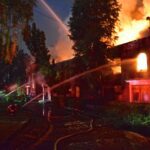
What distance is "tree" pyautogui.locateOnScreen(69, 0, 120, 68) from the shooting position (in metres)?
46.1

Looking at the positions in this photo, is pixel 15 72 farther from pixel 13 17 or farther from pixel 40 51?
pixel 13 17

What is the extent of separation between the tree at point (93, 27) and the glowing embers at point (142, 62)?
14.2 ft

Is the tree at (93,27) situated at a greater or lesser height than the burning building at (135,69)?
greater

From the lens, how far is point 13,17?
16969 millimetres

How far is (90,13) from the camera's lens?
4612 cm

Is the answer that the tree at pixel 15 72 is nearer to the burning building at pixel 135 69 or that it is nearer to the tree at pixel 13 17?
the burning building at pixel 135 69

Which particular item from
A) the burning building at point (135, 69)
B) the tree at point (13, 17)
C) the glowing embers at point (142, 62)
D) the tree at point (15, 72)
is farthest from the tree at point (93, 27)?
the tree at point (15, 72)

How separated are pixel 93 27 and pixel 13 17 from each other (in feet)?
97.2

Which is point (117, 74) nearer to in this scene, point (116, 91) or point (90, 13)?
point (116, 91)

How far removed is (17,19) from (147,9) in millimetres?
54051

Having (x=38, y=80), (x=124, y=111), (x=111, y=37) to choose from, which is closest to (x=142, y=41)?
(x=111, y=37)

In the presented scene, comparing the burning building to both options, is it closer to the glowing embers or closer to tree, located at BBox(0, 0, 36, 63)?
the glowing embers

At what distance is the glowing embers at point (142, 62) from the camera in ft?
144

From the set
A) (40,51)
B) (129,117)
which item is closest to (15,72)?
(40,51)
